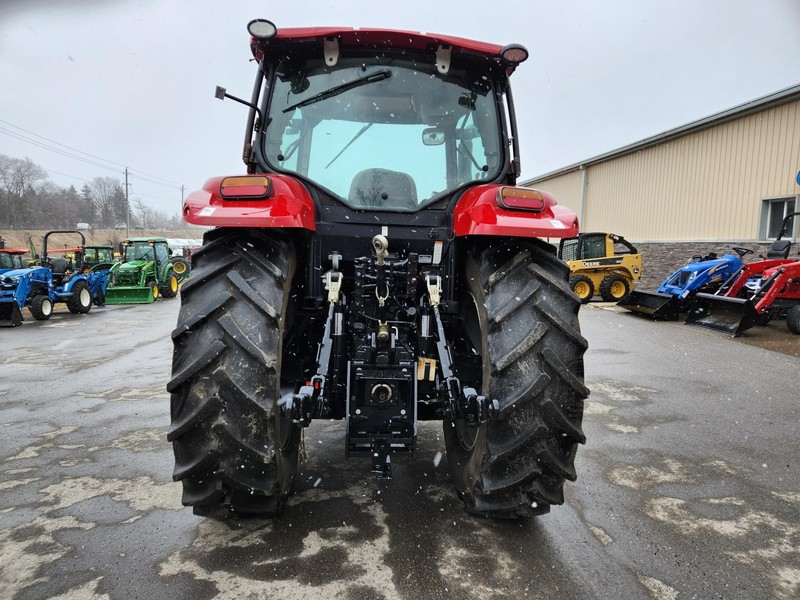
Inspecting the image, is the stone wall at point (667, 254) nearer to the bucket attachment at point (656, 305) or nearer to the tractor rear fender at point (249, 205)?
the bucket attachment at point (656, 305)

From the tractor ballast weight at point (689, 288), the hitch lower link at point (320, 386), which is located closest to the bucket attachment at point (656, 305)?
the tractor ballast weight at point (689, 288)

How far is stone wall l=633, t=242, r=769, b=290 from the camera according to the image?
14.1 meters

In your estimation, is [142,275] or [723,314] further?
[142,275]

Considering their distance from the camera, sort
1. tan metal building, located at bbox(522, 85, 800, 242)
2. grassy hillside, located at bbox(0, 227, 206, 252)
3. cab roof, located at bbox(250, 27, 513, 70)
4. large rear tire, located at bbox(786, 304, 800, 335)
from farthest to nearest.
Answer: grassy hillside, located at bbox(0, 227, 206, 252) < tan metal building, located at bbox(522, 85, 800, 242) < large rear tire, located at bbox(786, 304, 800, 335) < cab roof, located at bbox(250, 27, 513, 70)

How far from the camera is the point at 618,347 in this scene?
768cm

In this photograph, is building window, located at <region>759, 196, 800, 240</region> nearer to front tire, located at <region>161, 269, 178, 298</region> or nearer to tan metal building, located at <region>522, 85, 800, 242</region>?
tan metal building, located at <region>522, 85, 800, 242</region>

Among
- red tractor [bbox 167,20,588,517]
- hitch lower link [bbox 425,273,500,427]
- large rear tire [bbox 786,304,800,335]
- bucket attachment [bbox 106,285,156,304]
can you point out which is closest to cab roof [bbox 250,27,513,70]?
red tractor [bbox 167,20,588,517]

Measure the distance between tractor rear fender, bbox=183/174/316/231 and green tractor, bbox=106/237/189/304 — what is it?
49.0ft

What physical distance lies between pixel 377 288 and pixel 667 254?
1636 cm

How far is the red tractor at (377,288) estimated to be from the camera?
6.46 feet

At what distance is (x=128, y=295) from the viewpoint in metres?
15.4

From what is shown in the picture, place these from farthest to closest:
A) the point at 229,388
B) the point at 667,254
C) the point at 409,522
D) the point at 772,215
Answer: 1. the point at 667,254
2. the point at 772,215
3. the point at 409,522
4. the point at 229,388

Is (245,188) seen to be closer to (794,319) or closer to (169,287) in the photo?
(794,319)

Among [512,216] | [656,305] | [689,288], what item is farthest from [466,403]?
[689,288]
